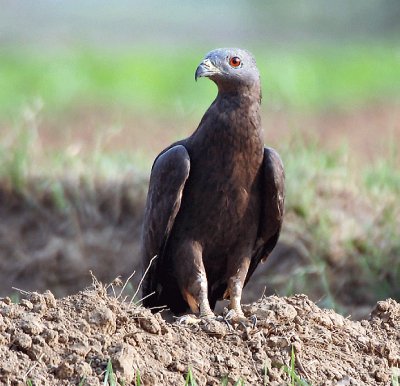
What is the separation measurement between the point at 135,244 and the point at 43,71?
12563mm

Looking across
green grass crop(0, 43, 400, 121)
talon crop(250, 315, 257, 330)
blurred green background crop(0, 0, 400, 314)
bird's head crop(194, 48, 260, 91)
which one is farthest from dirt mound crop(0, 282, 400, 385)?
green grass crop(0, 43, 400, 121)

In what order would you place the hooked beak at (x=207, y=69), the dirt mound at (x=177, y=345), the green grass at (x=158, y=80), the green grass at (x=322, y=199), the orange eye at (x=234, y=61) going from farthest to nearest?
the green grass at (x=158, y=80) → the green grass at (x=322, y=199) → the orange eye at (x=234, y=61) → the hooked beak at (x=207, y=69) → the dirt mound at (x=177, y=345)

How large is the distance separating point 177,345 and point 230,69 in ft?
5.65

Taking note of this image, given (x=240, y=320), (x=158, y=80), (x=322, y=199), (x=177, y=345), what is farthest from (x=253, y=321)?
(x=158, y=80)

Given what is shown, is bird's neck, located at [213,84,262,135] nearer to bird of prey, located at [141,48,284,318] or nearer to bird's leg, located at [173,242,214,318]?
bird of prey, located at [141,48,284,318]

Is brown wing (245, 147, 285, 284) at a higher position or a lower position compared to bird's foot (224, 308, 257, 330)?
higher

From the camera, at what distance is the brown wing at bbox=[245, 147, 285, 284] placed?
6.25 m

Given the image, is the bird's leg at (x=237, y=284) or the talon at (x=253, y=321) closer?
the talon at (x=253, y=321)

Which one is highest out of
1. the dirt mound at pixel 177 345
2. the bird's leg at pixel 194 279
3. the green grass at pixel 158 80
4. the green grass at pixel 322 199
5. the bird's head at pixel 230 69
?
the green grass at pixel 158 80

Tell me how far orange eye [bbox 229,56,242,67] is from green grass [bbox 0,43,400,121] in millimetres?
10277

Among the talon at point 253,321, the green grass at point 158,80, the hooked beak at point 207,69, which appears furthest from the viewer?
the green grass at point 158,80

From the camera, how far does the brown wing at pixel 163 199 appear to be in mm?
6137

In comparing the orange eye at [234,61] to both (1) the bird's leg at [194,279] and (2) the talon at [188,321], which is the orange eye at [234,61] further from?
(2) the talon at [188,321]

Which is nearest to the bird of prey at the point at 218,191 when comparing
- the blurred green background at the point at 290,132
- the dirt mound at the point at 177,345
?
the dirt mound at the point at 177,345
